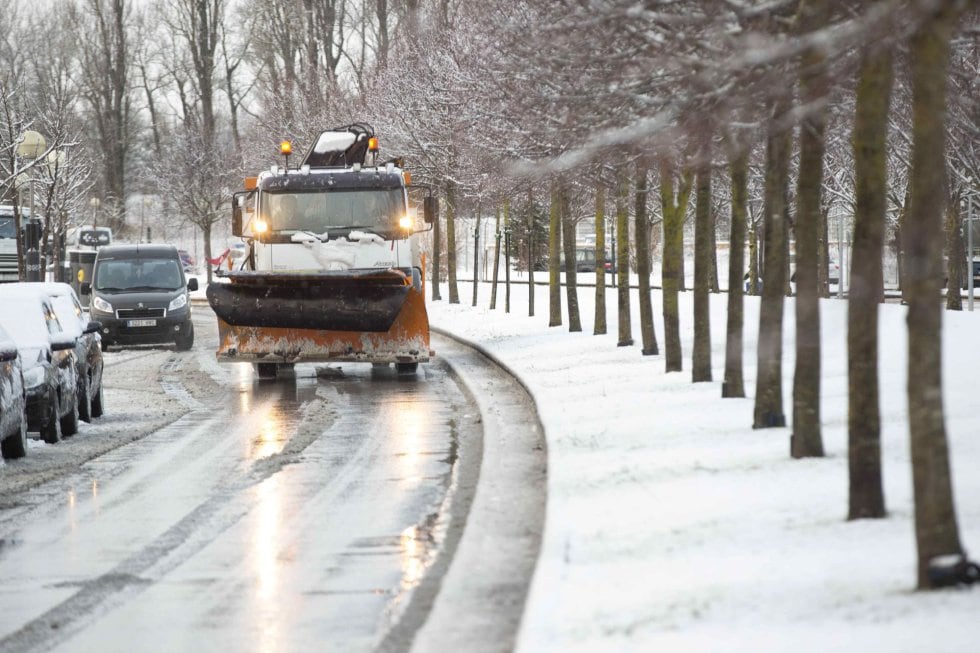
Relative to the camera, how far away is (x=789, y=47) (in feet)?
21.4

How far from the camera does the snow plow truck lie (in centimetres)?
2188

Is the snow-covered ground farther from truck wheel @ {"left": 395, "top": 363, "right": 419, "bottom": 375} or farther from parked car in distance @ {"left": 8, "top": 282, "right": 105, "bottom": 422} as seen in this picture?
truck wheel @ {"left": 395, "top": 363, "right": 419, "bottom": 375}

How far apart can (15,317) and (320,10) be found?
50.1 meters

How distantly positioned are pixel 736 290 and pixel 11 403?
21.4ft

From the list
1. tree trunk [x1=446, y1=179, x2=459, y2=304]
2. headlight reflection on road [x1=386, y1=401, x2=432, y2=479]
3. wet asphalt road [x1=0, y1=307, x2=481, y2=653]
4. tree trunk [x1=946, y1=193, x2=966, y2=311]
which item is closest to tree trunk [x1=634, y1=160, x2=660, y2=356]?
headlight reflection on road [x1=386, y1=401, x2=432, y2=479]

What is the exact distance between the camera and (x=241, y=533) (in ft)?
32.8

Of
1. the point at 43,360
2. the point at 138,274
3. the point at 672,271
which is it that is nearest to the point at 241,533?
the point at 43,360

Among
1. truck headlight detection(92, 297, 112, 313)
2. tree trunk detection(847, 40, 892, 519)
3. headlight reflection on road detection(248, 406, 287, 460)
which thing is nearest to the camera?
tree trunk detection(847, 40, 892, 519)

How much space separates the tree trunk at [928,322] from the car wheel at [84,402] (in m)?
12.1

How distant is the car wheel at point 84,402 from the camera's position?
17.1 m

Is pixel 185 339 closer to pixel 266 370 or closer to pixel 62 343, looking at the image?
pixel 266 370

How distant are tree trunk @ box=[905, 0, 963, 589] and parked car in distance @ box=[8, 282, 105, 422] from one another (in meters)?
11.8

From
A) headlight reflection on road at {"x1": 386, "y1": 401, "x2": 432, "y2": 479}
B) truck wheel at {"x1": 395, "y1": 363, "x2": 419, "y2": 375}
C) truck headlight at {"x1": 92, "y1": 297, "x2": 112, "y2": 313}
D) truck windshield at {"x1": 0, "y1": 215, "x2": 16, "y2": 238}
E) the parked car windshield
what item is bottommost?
headlight reflection on road at {"x1": 386, "y1": 401, "x2": 432, "y2": 479}

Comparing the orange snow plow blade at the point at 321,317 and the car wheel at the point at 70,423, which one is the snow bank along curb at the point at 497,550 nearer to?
the car wheel at the point at 70,423
